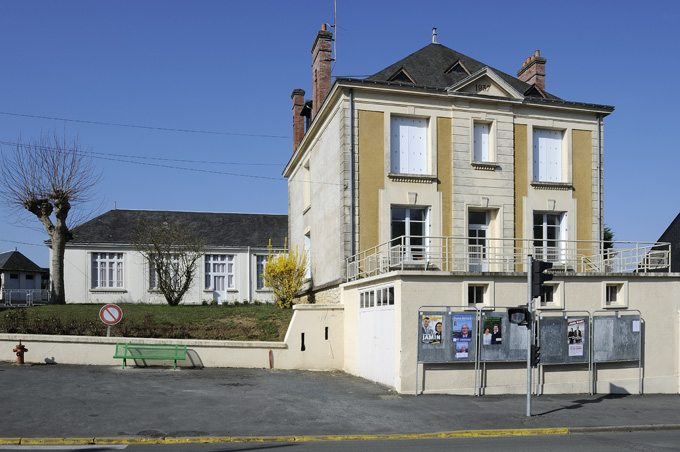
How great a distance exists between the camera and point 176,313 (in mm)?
24781

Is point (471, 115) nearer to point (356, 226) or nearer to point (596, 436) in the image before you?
point (356, 226)

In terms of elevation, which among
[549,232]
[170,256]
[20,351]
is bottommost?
[20,351]

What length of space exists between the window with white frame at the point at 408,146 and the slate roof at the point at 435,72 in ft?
4.27

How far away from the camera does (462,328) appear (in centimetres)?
1627

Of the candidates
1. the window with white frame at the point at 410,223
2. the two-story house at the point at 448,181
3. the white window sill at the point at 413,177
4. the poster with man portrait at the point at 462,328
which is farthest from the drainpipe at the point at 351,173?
the poster with man portrait at the point at 462,328

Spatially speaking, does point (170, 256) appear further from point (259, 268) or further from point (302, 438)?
point (302, 438)

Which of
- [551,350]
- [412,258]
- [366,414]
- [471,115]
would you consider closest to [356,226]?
[412,258]

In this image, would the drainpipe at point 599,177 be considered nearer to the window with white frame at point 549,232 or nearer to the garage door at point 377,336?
the window with white frame at point 549,232

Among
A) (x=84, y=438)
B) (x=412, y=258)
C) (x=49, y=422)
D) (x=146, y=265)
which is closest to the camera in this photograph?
(x=84, y=438)

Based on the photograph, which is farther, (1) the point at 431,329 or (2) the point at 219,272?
(2) the point at 219,272

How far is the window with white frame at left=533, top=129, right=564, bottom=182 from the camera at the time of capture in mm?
23781

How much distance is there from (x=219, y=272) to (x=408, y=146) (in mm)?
20438

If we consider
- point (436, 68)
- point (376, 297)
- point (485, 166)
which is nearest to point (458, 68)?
point (436, 68)

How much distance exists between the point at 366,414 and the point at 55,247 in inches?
838
